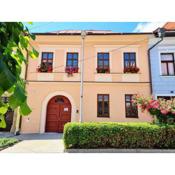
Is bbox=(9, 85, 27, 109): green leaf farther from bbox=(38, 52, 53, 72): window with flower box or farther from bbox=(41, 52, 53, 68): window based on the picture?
bbox=(41, 52, 53, 68): window

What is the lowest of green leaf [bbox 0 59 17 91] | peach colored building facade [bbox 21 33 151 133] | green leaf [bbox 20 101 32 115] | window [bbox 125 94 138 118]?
green leaf [bbox 20 101 32 115]

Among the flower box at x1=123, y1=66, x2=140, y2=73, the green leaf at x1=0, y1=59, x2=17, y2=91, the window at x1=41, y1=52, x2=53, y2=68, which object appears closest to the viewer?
the green leaf at x1=0, y1=59, x2=17, y2=91

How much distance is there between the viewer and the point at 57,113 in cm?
1077

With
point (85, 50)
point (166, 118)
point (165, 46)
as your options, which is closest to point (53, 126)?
point (85, 50)

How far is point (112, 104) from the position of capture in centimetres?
1055

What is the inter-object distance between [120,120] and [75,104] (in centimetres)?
252

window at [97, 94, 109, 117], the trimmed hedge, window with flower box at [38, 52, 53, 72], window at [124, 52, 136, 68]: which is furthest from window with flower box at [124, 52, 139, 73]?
the trimmed hedge

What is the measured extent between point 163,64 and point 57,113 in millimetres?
6455

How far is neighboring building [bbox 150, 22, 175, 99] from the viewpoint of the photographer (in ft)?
34.8

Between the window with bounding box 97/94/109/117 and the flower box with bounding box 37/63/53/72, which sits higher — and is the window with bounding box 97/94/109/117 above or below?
below

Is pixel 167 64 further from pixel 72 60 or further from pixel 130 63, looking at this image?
pixel 72 60

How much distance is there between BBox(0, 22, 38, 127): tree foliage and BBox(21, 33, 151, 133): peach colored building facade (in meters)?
9.22

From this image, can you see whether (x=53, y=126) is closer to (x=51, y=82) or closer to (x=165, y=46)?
(x=51, y=82)

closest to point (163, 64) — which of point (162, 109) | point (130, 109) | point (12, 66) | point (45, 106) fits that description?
point (130, 109)
